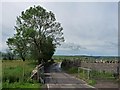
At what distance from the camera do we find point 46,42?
172 ft

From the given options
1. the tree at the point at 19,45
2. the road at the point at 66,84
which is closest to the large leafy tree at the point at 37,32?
the tree at the point at 19,45

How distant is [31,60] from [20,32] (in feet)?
21.7

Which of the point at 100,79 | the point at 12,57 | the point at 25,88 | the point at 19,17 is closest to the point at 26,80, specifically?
the point at 25,88

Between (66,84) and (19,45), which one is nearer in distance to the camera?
(66,84)

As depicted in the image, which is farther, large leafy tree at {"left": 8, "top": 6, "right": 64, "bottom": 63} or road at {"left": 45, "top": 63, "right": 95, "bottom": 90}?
large leafy tree at {"left": 8, "top": 6, "right": 64, "bottom": 63}

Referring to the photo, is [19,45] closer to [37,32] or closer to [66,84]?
[37,32]

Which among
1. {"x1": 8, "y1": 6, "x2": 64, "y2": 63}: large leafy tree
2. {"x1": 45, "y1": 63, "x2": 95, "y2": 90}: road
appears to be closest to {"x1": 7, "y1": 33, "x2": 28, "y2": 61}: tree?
{"x1": 8, "y1": 6, "x2": 64, "y2": 63}: large leafy tree

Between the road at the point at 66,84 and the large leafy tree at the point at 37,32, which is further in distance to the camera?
the large leafy tree at the point at 37,32

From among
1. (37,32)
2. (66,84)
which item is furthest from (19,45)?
(66,84)

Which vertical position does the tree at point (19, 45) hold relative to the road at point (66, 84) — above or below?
above

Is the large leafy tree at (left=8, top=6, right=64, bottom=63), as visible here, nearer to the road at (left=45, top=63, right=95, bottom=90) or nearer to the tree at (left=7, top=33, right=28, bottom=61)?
the tree at (left=7, top=33, right=28, bottom=61)

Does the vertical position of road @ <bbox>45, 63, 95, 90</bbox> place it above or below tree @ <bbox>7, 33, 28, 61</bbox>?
below

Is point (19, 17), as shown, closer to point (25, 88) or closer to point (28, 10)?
point (28, 10)

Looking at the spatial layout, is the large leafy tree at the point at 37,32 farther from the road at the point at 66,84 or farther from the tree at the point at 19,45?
the road at the point at 66,84
